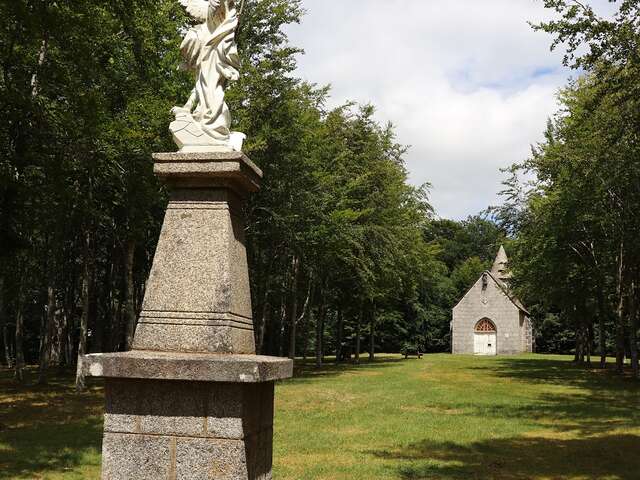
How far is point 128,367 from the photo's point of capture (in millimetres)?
5551

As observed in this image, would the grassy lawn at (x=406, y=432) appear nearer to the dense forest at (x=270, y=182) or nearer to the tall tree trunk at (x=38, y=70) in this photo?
the dense forest at (x=270, y=182)

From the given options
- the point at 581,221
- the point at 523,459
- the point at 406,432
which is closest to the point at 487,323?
the point at 581,221

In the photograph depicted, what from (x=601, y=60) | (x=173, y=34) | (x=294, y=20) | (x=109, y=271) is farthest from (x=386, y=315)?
→ (x=601, y=60)

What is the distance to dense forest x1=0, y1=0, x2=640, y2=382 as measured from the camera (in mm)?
14945

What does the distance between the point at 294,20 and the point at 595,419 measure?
58.1 ft

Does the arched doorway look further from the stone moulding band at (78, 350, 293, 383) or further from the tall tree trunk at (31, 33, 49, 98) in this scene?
the stone moulding band at (78, 350, 293, 383)

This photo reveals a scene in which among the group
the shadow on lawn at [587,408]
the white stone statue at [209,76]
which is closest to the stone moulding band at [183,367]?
the white stone statue at [209,76]

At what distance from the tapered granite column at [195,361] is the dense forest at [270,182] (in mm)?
7782

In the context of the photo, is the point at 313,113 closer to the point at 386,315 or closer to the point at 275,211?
the point at 275,211

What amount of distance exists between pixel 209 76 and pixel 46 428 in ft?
35.5

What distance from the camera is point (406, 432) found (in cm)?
1445

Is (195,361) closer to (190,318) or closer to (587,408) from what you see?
(190,318)

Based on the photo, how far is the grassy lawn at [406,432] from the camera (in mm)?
10609

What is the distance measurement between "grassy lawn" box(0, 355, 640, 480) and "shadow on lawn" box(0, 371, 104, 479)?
3cm
